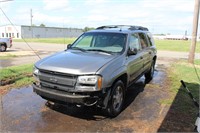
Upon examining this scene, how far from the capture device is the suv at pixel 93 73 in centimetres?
413

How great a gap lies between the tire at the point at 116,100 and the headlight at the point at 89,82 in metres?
0.59

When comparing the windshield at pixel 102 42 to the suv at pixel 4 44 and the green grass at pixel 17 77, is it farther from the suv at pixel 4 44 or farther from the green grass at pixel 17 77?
the suv at pixel 4 44

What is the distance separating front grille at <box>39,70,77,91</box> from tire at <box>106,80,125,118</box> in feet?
3.05

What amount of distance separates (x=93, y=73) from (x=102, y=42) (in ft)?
6.00

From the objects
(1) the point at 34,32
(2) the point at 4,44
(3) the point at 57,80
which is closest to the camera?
(3) the point at 57,80

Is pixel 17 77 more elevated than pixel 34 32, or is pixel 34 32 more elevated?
pixel 34 32

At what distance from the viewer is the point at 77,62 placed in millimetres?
4484

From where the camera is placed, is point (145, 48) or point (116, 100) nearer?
point (116, 100)

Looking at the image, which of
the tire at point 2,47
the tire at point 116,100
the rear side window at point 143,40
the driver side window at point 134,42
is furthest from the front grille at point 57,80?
the tire at point 2,47

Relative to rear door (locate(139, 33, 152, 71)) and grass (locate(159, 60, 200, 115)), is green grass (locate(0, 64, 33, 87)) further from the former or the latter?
grass (locate(159, 60, 200, 115))

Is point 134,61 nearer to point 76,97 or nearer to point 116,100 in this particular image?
point 116,100

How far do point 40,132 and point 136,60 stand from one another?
315 centimetres

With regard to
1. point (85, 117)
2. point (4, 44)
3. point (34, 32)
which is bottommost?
point (85, 117)

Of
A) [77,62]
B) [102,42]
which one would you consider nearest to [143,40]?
[102,42]
